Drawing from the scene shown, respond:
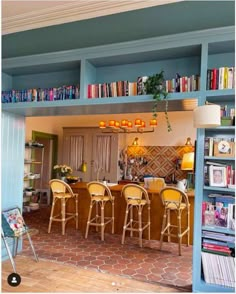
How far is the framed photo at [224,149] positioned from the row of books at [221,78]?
1.86 ft

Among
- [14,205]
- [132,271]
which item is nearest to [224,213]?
[132,271]

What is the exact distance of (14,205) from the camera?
3.85 m

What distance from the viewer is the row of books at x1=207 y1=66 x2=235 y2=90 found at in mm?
2598

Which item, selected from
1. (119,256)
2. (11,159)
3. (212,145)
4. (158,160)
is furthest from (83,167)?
(212,145)

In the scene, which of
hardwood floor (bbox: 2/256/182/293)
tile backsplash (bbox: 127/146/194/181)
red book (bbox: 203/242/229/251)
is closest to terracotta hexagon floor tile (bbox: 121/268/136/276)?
hardwood floor (bbox: 2/256/182/293)

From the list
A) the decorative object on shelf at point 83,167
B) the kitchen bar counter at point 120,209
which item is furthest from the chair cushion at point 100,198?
the decorative object on shelf at point 83,167

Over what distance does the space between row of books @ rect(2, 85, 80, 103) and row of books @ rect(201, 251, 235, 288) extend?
93.0 inches

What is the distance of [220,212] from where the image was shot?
8.73 ft

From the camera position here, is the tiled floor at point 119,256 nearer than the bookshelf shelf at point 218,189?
No

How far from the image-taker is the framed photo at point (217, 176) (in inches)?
104

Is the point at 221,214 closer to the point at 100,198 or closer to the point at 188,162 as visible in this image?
the point at 100,198

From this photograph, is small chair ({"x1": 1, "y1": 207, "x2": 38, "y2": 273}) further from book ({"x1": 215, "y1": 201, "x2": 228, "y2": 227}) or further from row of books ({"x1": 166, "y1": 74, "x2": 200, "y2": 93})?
row of books ({"x1": 166, "y1": 74, "x2": 200, "y2": 93})

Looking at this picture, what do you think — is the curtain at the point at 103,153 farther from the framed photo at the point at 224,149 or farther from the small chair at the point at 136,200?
the framed photo at the point at 224,149

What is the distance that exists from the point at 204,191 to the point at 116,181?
4620mm
